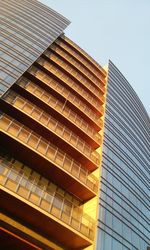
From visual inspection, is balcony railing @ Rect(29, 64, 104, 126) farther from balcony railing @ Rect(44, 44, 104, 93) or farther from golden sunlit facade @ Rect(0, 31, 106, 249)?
balcony railing @ Rect(44, 44, 104, 93)

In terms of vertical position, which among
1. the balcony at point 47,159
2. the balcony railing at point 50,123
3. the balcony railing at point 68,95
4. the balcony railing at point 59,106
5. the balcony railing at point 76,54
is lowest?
the balcony at point 47,159

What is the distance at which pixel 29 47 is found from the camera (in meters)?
32.3

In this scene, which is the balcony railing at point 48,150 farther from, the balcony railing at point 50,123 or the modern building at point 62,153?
the balcony railing at point 50,123

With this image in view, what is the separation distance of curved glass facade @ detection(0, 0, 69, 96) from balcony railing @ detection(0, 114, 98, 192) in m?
2.99

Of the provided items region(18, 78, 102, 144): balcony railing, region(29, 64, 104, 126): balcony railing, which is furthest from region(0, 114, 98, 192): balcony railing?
region(29, 64, 104, 126): balcony railing

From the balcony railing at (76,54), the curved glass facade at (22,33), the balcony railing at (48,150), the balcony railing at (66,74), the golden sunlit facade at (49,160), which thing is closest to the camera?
the golden sunlit facade at (49,160)

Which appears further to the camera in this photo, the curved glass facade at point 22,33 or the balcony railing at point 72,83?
the balcony railing at point 72,83

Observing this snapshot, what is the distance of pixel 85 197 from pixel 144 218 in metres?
8.02

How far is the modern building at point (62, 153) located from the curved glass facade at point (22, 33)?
14 centimetres

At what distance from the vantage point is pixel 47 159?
21719 millimetres

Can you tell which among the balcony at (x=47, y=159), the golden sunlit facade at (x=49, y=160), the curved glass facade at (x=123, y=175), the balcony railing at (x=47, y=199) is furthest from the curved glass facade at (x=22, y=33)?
the curved glass facade at (x=123, y=175)

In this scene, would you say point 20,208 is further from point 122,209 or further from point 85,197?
point 122,209

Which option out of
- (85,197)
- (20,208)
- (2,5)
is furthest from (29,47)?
(20,208)

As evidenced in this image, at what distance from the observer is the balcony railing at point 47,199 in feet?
59.4
